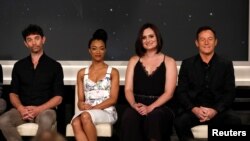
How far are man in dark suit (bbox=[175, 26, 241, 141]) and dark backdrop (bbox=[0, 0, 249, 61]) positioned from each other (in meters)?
0.92

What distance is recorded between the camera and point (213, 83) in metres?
3.89

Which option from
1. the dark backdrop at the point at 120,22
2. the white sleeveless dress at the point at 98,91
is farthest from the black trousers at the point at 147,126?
the dark backdrop at the point at 120,22

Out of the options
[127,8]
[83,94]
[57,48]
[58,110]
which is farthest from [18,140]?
[127,8]

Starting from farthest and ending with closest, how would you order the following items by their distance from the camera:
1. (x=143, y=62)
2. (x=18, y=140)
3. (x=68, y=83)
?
(x=68, y=83) < (x=143, y=62) < (x=18, y=140)

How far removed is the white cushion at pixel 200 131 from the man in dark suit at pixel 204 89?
8 centimetres

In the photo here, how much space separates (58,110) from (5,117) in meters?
0.50

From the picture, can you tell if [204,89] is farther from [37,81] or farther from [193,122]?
[37,81]

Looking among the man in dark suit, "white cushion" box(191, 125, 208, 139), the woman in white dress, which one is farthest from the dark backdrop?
"white cushion" box(191, 125, 208, 139)

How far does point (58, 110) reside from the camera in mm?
4113

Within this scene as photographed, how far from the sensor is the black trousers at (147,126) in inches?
140

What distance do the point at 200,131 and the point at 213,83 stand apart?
0.49m

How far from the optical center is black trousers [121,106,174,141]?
140 inches

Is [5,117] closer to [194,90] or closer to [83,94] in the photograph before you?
[83,94]

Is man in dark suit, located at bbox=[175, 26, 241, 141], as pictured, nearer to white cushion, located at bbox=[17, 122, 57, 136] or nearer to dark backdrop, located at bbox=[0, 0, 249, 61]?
dark backdrop, located at bbox=[0, 0, 249, 61]
